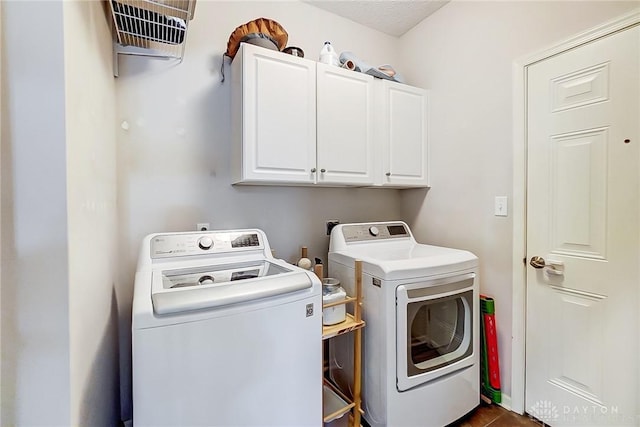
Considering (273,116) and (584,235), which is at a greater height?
(273,116)

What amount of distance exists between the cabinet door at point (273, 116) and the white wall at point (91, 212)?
1.96 ft

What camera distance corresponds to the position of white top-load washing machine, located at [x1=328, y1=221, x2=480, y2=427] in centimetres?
142

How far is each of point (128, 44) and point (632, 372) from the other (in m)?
2.89

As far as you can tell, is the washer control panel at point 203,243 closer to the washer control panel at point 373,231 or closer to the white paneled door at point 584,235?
the washer control panel at point 373,231

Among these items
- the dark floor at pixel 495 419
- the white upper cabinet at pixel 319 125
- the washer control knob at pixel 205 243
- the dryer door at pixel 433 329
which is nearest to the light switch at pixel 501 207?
the dryer door at pixel 433 329

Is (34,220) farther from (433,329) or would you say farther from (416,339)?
(433,329)

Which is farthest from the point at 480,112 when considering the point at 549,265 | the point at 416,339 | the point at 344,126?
the point at 416,339

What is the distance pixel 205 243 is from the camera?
1.47 m

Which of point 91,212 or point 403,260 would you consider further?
point 403,260

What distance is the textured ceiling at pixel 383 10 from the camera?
2.04 metres

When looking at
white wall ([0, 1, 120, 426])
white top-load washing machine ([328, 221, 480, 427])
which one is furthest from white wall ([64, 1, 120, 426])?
white top-load washing machine ([328, 221, 480, 427])

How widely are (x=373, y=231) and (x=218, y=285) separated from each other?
1.27m

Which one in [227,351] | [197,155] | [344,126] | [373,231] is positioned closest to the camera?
[227,351]

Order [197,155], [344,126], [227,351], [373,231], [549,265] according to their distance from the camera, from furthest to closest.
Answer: [373,231] < [344,126] < [197,155] < [549,265] < [227,351]
